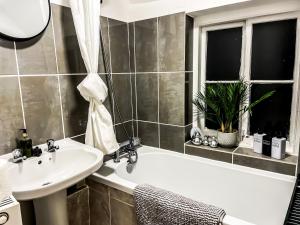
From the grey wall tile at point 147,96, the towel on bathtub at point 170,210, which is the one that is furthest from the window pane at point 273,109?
the towel on bathtub at point 170,210

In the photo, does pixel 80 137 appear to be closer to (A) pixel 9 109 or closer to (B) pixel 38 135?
(B) pixel 38 135

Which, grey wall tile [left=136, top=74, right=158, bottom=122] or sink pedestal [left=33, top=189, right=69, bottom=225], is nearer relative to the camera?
sink pedestal [left=33, top=189, right=69, bottom=225]

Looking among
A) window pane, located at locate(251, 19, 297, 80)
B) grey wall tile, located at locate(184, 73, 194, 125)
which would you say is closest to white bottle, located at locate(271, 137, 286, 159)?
window pane, located at locate(251, 19, 297, 80)

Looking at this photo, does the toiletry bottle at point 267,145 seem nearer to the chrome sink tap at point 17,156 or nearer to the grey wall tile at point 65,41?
the grey wall tile at point 65,41

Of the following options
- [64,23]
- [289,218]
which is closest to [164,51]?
[64,23]

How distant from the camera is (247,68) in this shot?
1.82 meters

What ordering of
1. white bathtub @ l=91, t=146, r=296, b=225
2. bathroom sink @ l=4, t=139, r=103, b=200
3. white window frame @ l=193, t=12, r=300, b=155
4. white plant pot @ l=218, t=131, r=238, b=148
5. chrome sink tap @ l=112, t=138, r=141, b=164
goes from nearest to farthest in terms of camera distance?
bathroom sink @ l=4, t=139, r=103, b=200 → white bathtub @ l=91, t=146, r=296, b=225 → white window frame @ l=193, t=12, r=300, b=155 → white plant pot @ l=218, t=131, r=238, b=148 → chrome sink tap @ l=112, t=138, r=141, b=164

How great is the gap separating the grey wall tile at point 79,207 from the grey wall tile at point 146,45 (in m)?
1.20

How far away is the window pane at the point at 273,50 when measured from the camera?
5.38ft

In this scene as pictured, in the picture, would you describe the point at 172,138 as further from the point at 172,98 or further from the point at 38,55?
the point at 38,55

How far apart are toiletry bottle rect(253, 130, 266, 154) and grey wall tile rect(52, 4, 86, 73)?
4.84 feet

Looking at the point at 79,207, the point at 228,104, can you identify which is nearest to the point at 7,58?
the point at 79,207

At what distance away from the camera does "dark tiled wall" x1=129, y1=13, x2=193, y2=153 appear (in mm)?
1902

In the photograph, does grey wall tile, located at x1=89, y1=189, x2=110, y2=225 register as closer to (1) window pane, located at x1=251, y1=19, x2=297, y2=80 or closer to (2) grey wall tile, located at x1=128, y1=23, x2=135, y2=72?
(2) grey wall tile, located at x1=128, y1=23, x2=135, y2=72
